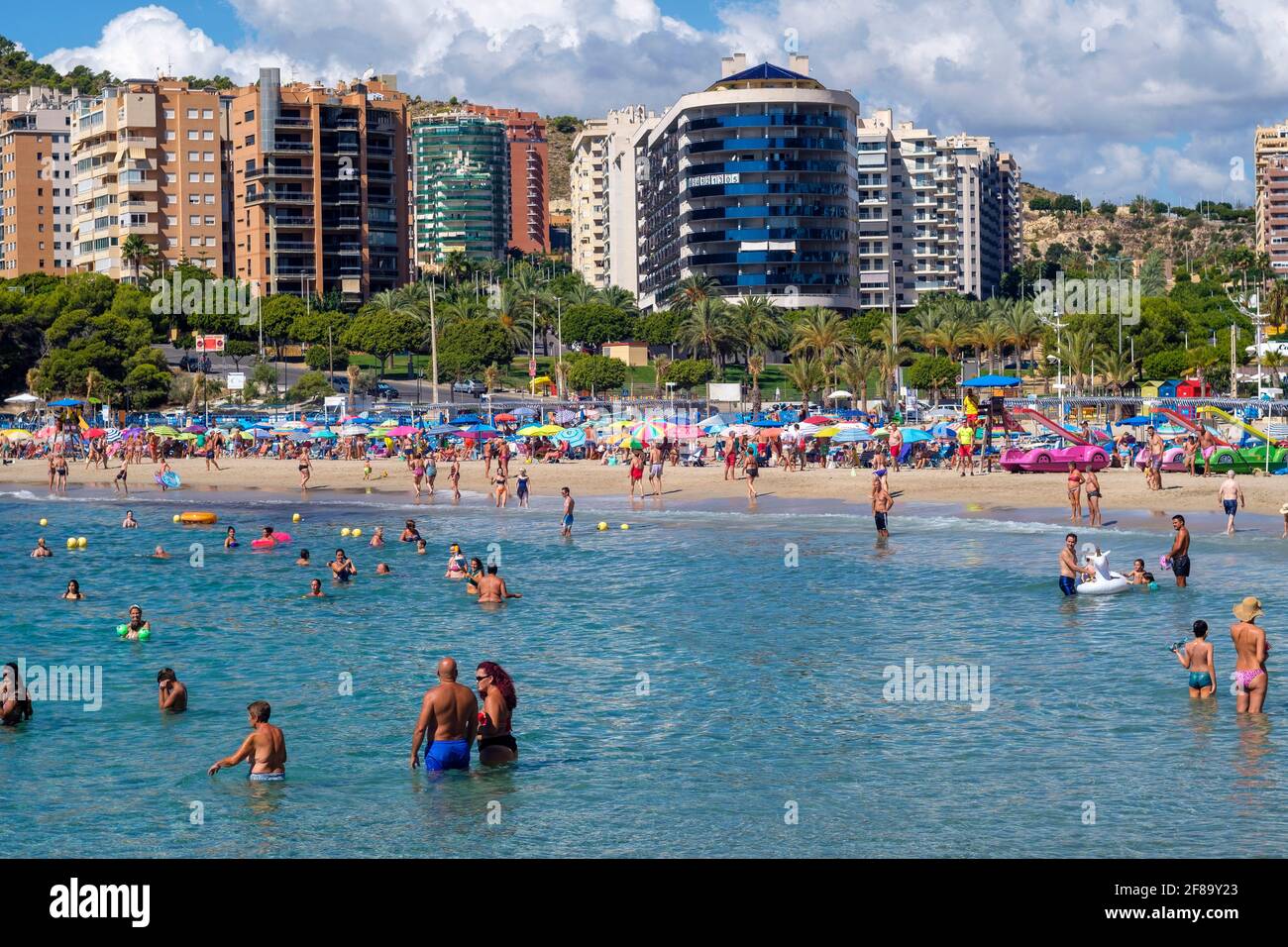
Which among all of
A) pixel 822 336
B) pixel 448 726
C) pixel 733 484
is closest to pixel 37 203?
pixel 822 336

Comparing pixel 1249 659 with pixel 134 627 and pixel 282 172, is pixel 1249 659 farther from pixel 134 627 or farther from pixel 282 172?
pixel 282 172

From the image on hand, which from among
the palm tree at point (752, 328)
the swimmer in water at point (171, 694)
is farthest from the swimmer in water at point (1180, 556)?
the palm tree at point (752, 328)

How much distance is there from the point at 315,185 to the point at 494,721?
134 m

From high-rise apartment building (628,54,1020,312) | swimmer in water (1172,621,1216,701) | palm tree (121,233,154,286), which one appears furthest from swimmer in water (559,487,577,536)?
palm tree (121,233,154,286)

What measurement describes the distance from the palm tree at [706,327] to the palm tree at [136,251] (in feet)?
187

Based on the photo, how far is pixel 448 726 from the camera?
15.7 meters

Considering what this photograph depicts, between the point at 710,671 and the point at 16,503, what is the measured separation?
41693 mm

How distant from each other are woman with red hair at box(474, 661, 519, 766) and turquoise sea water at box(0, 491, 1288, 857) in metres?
0.46

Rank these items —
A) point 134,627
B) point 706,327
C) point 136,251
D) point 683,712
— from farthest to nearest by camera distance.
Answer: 1. point 136,251
2. point 706,327
3. point 134,627
4. point 683,712

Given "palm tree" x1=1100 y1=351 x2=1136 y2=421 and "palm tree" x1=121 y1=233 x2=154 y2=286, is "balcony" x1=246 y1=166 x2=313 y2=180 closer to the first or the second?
"palm tree" x1=121 y1=233 x2=154 y2=286

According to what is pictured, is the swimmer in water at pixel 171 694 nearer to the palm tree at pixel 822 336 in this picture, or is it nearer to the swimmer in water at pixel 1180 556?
the swimmer in water at pixel 1180 556

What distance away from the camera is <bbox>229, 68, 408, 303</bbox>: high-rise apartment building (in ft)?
468

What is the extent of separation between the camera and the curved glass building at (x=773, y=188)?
138000 mm

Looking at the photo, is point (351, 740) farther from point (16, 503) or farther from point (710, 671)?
point (16, 503)
